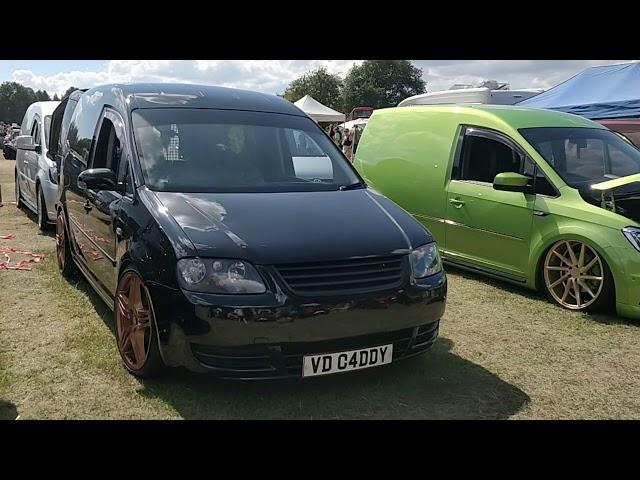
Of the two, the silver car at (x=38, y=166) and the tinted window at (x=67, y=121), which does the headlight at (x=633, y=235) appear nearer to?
the tinted window at (x=67, y=121)

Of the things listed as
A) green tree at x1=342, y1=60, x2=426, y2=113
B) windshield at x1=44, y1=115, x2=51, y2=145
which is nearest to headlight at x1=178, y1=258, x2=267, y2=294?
windshield at x1=44, y1=115, x2=51, y2=145

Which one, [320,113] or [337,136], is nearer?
[337,136]

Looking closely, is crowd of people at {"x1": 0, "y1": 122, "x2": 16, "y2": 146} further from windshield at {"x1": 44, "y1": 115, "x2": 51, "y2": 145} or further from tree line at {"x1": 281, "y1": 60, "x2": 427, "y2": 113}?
tree line at {"x1": 281, "y1": 60, "x2": 427, "y2": 113}

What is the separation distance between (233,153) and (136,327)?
140 centimetres

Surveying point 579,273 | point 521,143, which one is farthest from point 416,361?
point 521,143

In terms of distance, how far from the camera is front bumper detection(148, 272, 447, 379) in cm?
323

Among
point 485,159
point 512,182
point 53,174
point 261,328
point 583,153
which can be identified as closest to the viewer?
point 261,328

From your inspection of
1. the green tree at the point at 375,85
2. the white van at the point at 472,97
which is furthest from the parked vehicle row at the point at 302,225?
the green tree at the point at 375,85

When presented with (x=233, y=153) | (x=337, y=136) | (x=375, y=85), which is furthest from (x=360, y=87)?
(x=233, y=153)

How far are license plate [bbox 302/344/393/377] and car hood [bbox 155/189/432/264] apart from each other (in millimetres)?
547

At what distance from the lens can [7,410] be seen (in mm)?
3426

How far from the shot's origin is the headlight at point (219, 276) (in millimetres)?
3273

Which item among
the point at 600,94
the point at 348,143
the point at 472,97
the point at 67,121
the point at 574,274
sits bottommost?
the point at 574,274

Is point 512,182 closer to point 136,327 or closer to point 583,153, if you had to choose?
point 583,153
